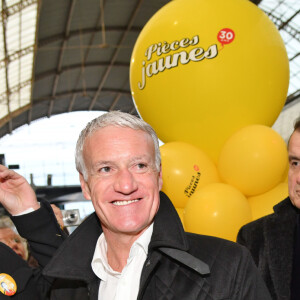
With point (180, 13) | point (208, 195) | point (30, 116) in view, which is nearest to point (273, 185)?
point (208, 195)

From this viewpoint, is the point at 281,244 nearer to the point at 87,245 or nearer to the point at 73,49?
the point at 87,245

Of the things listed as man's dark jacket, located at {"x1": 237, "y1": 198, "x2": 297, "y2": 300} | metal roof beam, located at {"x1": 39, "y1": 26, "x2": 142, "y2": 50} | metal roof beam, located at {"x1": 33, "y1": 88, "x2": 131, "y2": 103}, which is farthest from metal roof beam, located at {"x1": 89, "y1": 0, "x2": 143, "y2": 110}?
man's dark jacket, located at {"x1": 237, "y1": 198, "x2": 297, "y2": 300}

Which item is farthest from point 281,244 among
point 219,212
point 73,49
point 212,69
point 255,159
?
point 73,49

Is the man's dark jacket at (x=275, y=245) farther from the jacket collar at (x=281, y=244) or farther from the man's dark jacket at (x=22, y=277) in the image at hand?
the man's dark jacket at (x=22, y=277)

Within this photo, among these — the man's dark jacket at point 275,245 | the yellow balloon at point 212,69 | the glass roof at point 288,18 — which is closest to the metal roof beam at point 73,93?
the glass roof at point 288,18

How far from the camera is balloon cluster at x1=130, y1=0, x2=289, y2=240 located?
286 cm

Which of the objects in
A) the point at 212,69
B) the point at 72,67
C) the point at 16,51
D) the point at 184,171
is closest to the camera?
the point at 212,69

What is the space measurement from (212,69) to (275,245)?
1.27m

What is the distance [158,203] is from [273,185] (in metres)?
1.64

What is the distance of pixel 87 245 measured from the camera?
163cm

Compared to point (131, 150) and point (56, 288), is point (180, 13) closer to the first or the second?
point (131, 150)

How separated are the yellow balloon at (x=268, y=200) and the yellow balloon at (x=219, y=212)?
4.9 inches

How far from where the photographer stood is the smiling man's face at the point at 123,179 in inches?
58.1

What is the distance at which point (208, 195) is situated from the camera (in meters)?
2.85
